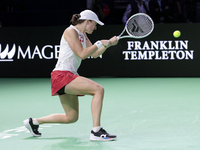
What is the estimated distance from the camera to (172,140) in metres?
4.50

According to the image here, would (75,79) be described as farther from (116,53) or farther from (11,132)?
(116,53)

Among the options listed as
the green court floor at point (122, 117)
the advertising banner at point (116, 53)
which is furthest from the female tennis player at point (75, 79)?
the advertising banner at point (116, 53)

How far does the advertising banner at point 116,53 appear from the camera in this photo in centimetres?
1081

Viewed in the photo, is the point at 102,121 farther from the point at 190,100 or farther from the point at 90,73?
the point at 90,73

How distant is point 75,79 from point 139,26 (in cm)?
188

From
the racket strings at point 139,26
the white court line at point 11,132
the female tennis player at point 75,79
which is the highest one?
the racket strings at point 139,26

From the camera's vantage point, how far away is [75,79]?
14.9 feet

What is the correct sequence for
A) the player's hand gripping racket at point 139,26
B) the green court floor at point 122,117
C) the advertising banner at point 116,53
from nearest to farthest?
the green court floor at point 122,117, the player's hand gripping racket at point 139,26, the advertising banner at point 116,53

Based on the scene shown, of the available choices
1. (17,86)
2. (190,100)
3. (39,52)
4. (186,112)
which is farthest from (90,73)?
(186,112)

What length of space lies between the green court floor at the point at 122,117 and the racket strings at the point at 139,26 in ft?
4.02

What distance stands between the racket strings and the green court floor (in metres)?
1.23

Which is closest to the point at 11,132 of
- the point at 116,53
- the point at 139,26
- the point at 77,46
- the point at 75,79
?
the point at 75,79

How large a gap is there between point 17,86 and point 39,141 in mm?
5496

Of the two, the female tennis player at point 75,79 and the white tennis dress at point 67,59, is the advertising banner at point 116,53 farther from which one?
the white tennis dress at point 67,59
